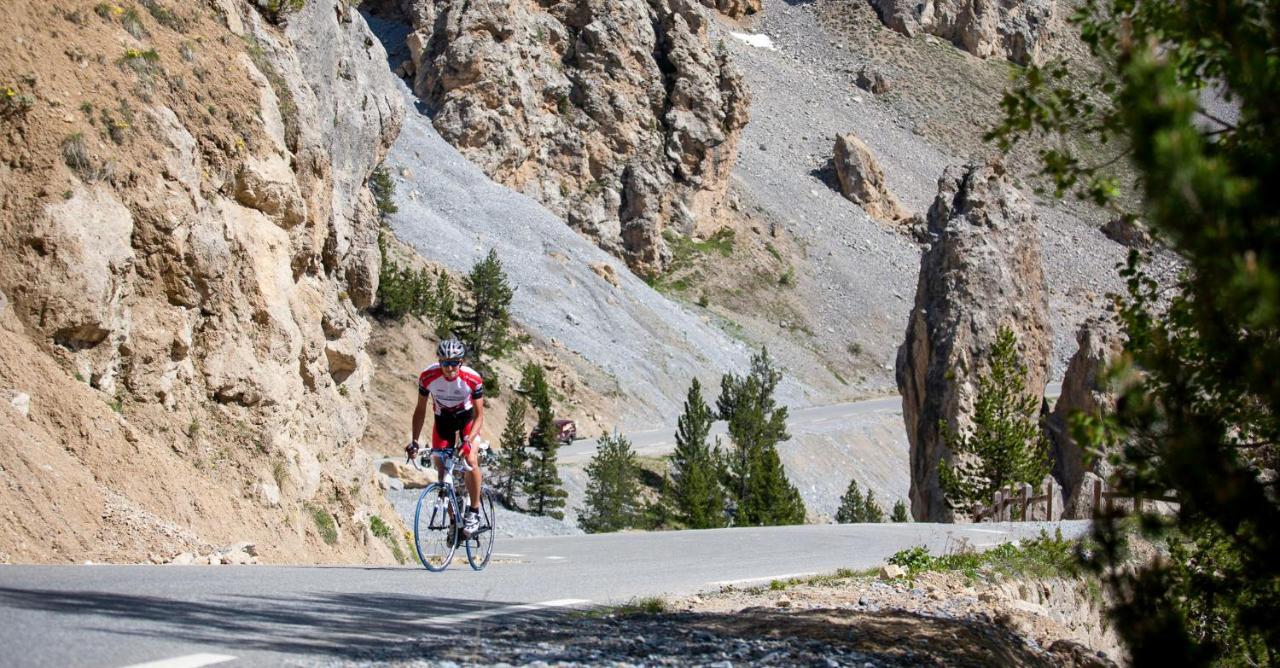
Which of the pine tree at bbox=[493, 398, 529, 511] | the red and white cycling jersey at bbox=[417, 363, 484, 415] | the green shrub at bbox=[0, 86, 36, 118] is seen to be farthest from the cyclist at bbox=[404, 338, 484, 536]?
the pine tree at bbox=[493, 398, 529, 511]

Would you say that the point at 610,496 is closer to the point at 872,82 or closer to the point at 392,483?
the point at 392,483

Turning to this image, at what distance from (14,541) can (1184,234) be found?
870cm

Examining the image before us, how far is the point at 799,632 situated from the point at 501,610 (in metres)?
2.05

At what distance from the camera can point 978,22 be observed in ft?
506

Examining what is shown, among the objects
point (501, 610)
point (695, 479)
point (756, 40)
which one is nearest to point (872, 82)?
point (756, 40)

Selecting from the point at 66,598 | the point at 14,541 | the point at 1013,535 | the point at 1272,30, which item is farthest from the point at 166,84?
the point at 1013,535

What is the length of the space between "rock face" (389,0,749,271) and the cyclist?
6620 cm

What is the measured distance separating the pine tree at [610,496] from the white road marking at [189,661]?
3064 cm

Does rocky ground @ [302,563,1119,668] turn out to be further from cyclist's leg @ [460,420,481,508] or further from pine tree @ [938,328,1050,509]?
pine tree @ [938,328,1050,509]

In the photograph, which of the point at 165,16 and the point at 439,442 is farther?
the point at 165,16

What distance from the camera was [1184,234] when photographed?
13.0ft

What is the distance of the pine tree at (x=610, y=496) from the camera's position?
119 feet

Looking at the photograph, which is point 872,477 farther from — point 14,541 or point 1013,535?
point 14,541

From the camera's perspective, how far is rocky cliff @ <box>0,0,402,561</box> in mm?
10297
